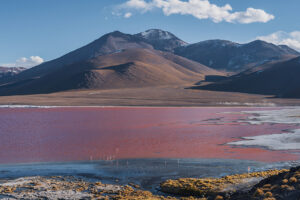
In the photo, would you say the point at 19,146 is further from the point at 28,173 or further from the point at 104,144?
the point at 28,173

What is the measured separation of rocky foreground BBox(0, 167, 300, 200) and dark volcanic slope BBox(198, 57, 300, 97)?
12864 centimetres

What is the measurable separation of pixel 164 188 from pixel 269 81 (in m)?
146

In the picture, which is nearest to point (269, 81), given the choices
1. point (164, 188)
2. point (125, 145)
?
point (125, 145)

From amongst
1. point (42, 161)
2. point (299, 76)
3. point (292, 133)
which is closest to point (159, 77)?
point (299, 76)

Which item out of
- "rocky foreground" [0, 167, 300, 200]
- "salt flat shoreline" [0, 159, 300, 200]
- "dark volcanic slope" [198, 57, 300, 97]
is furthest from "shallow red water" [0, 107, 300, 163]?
"dark volcanic slope" [198, 57, 300, 97]

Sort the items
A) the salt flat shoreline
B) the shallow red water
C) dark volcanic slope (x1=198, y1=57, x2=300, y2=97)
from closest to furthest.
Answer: the salt flat shoreline < the shallow red water < dark volcanic slope (x1=198, y1=57, x2=300, y2=97)

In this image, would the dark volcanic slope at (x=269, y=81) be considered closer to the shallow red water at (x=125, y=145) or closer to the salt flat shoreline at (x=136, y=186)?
the shallow red water at (x=125, y=145)

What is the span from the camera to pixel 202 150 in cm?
2653

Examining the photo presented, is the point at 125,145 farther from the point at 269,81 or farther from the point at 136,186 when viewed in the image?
the point at 269,81

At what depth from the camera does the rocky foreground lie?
45.1 ft

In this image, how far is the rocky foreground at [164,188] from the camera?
13.8 meters

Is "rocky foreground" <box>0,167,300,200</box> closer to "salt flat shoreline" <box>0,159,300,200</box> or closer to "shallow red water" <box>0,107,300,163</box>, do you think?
"salt flat shoreline" <box>0,159,300,200</box>

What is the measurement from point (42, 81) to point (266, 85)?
12255cm

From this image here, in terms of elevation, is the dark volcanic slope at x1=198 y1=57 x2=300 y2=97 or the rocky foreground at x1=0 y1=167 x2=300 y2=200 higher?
the dark volcanic slope at x1=198 y1=57 x2=300 y2=97
